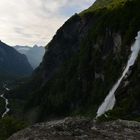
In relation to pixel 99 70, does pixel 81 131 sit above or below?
below

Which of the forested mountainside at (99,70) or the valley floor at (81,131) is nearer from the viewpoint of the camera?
the valley floor at (81,131)

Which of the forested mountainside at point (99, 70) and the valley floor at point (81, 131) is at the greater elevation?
the forested mountainside at point (99, 70)

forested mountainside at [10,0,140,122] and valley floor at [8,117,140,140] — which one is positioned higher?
forested mountainside at [10,0,140,122]

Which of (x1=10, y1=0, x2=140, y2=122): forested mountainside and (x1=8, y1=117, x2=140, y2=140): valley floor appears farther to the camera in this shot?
(x1=10, y1=0, x2=140, y2=122): forested mountainside

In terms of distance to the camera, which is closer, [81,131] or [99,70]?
[81,131]

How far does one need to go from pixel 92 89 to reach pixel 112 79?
21892mm

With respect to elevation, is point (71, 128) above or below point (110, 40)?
below

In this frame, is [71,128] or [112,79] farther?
[112,79]

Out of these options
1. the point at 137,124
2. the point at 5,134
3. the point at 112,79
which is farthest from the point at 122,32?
the point at 137,124

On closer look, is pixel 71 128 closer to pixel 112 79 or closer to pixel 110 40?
pixel 112 79

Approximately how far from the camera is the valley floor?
14.3m

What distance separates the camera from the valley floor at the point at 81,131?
14320 millimetres

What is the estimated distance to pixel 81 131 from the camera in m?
14.7

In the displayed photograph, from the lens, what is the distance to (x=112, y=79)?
440 feet
